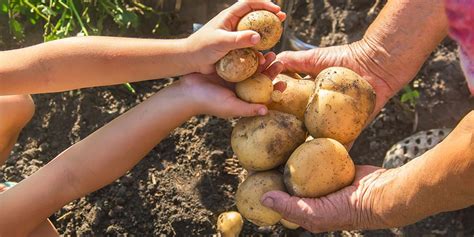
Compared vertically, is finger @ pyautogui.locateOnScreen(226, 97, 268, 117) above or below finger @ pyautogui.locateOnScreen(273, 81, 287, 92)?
below

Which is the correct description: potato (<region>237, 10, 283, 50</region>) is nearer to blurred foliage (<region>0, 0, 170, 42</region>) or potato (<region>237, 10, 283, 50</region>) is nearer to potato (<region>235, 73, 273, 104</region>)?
potato (<region>235, 73, 273, 104</region>)

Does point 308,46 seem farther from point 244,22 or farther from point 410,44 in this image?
point 244,22

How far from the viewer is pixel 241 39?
1.51 metres

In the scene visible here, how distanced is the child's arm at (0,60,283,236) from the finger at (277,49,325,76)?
20 centimetres

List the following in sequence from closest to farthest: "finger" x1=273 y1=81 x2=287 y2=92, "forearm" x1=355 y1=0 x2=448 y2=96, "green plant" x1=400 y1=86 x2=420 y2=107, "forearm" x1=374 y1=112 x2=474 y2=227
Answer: "forearm" x1=374 y1=112 x2=474 y2=227, "finger" x1=273 y1=81 x2=287 y2=92, "forearm" x1=355 y1=0 x2=448 y2=96, "green plant" x1=400 y1=86 x2=420 y2=107

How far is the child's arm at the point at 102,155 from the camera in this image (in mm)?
1754

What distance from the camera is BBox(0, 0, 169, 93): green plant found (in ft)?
7.79

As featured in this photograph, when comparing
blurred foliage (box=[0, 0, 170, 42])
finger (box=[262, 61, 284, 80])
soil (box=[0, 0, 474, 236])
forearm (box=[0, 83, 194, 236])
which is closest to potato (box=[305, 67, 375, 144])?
finger (box=[262, 61, 284, 80])

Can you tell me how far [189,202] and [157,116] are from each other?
0.54 m

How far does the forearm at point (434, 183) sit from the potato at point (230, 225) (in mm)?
579

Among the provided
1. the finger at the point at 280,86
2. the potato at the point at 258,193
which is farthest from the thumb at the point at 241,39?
the potato at the point at 258,193

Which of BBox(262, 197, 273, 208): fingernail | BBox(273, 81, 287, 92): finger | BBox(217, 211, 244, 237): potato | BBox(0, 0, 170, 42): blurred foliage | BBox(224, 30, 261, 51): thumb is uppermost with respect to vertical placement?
BBox(224, 30, 261, 51): thumb

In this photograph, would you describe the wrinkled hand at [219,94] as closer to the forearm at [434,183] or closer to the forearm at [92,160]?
the forearm at [92,160]

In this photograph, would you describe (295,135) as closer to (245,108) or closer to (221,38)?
(245,108)
